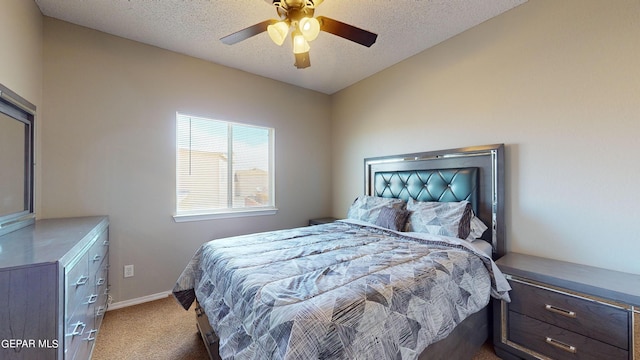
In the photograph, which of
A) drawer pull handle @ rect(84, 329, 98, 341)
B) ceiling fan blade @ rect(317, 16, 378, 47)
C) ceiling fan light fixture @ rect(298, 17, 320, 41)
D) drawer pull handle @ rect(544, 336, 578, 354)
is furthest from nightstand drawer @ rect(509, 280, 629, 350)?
drawer pull handle @ rect(84, 329, 98, 341)

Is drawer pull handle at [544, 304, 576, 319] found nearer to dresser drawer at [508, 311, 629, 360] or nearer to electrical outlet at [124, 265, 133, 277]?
dresser drawer at [508, 311, 629, 360]

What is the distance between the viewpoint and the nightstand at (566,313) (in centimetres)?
134

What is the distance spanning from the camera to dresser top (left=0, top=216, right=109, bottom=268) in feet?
3.47

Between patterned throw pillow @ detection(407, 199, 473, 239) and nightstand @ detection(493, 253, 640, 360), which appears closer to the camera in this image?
nightstand @ detection(493, 253, 640, 360)

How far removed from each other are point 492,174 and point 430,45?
153 cm

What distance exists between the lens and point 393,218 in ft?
7.99

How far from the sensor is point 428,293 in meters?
1.35

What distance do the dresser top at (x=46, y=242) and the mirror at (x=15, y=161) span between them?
99mm

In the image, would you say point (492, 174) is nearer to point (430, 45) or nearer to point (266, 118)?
point (430, 45)

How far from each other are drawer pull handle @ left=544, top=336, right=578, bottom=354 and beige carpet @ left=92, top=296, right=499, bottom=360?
1.29ft

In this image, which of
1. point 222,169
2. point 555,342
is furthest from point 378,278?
point 222,169

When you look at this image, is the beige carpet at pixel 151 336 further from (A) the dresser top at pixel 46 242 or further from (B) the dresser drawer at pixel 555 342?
(A) the dresser top at pixel 46 242

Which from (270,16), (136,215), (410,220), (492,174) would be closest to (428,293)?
(410,220)

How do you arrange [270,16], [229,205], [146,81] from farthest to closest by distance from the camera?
[229,205] < [146,81] < [270,16]
